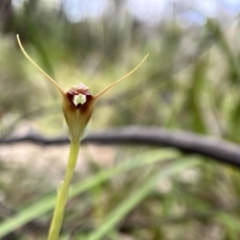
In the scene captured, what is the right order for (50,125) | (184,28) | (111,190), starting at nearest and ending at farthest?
(111,190), (50,125), (184,28)

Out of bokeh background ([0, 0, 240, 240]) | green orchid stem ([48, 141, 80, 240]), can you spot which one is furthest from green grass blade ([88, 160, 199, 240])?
green orchid stem ([48, 141, 80, 240])

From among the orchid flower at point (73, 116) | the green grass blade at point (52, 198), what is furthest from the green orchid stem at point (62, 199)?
the green grass blade at point (52, 198)

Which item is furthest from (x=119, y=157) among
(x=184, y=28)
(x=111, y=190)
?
(x=184, y=28)

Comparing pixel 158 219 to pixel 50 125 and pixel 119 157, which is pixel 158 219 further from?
pixel 50 125

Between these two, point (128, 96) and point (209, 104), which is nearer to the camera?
point (209, 104)

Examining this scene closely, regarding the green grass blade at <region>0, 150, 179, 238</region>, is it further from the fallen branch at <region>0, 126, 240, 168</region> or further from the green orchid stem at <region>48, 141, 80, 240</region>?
the green orchid stem at <region>48, 141, 80, 240</region>
